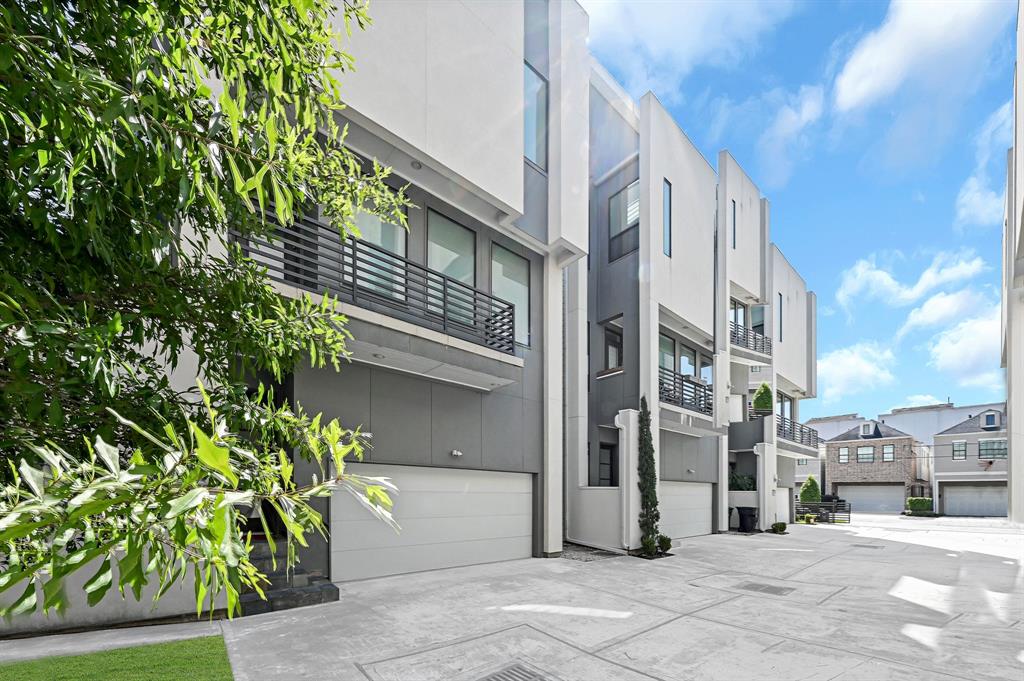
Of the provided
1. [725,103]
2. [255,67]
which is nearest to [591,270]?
[255,67]

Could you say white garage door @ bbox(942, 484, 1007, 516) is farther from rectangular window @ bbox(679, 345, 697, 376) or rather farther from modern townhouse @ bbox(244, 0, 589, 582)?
modern townhouse @ bbox(244, 0, 589, 582)

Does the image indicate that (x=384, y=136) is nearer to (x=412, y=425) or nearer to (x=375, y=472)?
(x=412, y=425)

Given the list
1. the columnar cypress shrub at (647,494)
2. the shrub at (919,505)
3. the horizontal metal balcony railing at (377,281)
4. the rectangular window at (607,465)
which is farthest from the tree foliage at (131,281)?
the shrub at (919,505)

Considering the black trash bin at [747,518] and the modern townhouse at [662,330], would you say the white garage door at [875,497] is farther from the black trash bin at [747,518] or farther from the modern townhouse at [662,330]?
the black trash bin at [747,518]

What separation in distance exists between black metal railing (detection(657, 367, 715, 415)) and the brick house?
32.9m

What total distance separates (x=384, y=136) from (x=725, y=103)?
29357 mm

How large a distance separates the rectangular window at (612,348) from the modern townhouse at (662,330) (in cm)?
5

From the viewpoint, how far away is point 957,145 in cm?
3866

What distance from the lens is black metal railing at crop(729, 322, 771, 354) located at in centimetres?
2002

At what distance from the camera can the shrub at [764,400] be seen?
2112cm

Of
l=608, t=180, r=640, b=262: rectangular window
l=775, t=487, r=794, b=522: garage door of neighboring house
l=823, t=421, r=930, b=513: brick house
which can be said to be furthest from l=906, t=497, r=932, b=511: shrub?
l=608, t=180, r=640, b=262: rectangular window

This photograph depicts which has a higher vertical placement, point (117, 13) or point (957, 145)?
point (957, 145)

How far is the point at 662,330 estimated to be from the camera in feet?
55.2

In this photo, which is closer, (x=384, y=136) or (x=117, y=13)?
(x=117, y=13)
